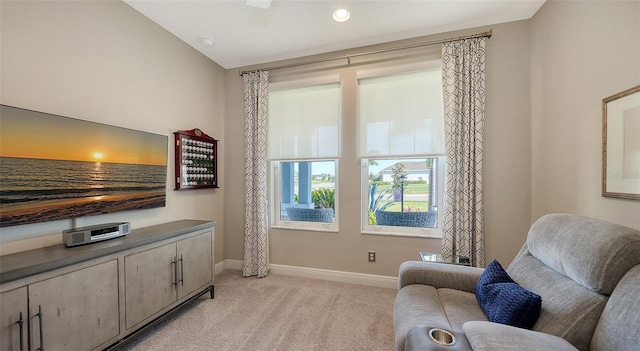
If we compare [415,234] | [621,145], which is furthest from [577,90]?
[415,234]

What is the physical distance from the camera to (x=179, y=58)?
9.16ft

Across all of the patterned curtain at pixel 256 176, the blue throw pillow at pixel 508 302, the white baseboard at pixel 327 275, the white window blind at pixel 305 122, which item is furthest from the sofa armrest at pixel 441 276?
the patterned curtain at pixel 256 176

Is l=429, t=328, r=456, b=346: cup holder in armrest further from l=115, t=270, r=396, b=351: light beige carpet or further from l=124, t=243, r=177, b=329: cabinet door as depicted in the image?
l=124, t=243, r=177, b=329: cabinet door

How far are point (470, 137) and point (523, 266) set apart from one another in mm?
1351

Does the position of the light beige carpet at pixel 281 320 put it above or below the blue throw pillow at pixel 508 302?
below

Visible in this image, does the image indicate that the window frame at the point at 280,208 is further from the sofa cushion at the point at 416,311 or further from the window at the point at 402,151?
the sofa cushion at the point at 416,311

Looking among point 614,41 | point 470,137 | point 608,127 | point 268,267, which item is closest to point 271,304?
point 268,267

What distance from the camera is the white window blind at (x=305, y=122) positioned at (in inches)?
120

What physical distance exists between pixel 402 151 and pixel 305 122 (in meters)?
1.26

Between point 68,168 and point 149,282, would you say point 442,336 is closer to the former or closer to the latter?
point 149,282

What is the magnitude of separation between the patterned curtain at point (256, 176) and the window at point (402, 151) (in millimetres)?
1251

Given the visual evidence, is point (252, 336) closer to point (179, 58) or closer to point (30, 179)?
point (30, 179)

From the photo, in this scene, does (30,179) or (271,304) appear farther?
(271,304)

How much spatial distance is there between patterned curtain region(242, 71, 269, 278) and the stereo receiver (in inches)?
56.0
